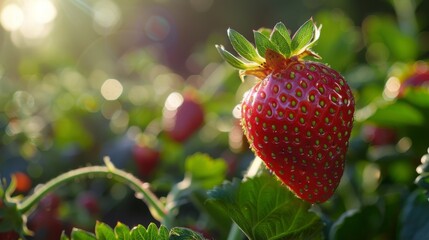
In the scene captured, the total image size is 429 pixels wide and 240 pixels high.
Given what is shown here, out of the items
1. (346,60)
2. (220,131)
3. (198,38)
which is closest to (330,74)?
(220,131)

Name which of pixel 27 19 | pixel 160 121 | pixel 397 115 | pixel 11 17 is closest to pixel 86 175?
pixel 397 115

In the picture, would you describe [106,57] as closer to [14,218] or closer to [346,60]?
[346,60]

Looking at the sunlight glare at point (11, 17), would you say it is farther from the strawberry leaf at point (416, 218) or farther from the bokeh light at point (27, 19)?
the strawberry leaf at point (416, 218)

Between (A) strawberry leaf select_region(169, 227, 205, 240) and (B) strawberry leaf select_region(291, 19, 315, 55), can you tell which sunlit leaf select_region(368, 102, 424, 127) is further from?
(A) strawberry leaf select_region(169, 227, 205, 240)

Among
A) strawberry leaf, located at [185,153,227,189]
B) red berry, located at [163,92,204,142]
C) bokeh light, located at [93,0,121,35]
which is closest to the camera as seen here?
strawberry leaf, located at [185,153,227,189]

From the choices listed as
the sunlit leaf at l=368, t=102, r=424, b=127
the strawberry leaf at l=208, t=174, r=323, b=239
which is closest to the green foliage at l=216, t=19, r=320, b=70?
the strawberry leaf at l=208, t=174, r=323, b=239

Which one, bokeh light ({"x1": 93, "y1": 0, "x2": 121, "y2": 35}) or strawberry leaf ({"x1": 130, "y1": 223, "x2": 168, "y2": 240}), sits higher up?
bokeh light ({"x1": 93, "y1": 0, "x2": 121, "y2": 35})

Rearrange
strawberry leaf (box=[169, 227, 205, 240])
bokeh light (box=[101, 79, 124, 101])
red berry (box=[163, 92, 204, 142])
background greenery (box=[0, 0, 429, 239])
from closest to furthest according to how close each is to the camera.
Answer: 1. strawberry leaf (box=[169, 227, 205, 240])
2. background greenery (box=[0, 0, 429, 239])
3. red berry (box=[163, 92, 204, 142])
4. bokeh light (box=[101, 79, 124, 101])
